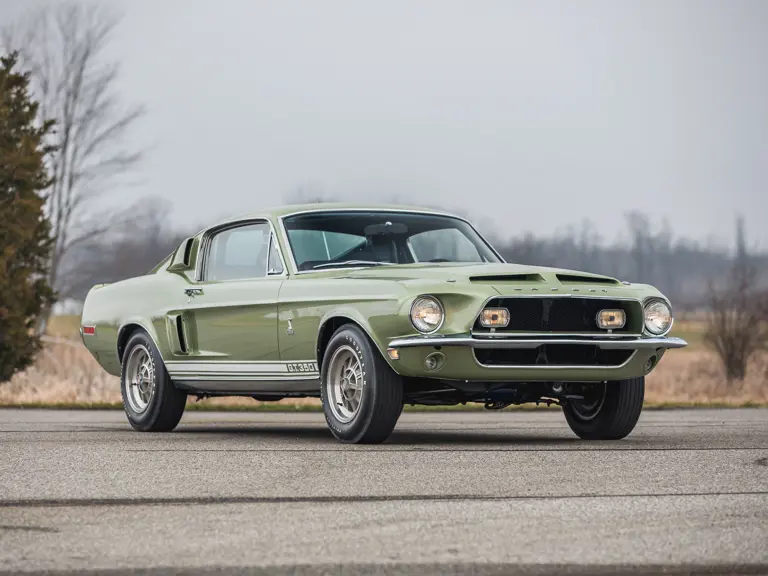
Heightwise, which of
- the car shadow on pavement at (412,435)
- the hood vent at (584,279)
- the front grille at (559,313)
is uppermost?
the hood vent at (584,279)

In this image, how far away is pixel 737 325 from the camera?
26812 millimetres

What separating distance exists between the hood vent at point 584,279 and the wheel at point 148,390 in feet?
11.6

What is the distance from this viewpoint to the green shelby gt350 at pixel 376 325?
341 inches

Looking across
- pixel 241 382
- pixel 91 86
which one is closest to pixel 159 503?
pixel 241 382

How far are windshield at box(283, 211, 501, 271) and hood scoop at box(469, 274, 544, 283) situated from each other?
1.17m

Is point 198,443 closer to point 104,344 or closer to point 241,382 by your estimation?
point 241,382

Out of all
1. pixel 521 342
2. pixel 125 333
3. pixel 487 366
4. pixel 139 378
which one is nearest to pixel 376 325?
pixel 487 366

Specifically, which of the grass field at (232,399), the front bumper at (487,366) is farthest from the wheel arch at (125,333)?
the grass field at (232,399)

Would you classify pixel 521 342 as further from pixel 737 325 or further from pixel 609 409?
pixel 737 325

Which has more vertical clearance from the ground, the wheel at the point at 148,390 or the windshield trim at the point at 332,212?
the windshield trim at the point at 332,212

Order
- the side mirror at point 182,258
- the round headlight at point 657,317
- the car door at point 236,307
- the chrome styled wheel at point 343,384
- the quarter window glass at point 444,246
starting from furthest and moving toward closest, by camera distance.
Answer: the side mirror at point 182,258, the quarter window glass at point 444,246, the car door at point 236,307, the round headlight at point 657,317, the chrome styled wheel at point 343,384

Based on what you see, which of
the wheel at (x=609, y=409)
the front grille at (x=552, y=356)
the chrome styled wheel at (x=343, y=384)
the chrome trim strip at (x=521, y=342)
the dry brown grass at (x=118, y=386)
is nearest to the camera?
the chrome trim strip at (x=521, y=342)

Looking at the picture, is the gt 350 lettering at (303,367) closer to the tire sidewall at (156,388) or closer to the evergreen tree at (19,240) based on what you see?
the tire sidewall at (156,388)

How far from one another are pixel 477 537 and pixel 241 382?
539cm
